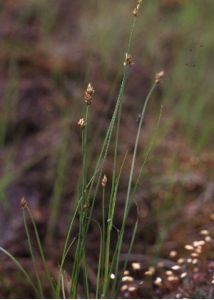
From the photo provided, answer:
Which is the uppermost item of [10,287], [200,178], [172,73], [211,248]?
[172,73]

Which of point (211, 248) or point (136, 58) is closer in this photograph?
point (211, 248)

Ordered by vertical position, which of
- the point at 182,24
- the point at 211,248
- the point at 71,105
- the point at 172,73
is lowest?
the point at 211,248

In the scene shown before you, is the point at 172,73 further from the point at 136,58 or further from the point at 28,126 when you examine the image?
the point at 28,126

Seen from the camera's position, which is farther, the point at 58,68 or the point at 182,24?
the point at 182,24

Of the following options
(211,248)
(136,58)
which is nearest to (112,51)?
(136,58)

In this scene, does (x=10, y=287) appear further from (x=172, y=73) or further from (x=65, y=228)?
(x=172, y=73)

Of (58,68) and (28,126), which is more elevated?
(58,68)

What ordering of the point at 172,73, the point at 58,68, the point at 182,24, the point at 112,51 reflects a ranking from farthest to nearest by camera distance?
the point at 182,24, the point at 112,51, the point at 172,73, the point at 58,68

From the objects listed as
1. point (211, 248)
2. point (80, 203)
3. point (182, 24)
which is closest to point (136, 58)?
point (182, 24)

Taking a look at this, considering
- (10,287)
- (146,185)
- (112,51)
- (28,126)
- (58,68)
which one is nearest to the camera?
(10,287)
